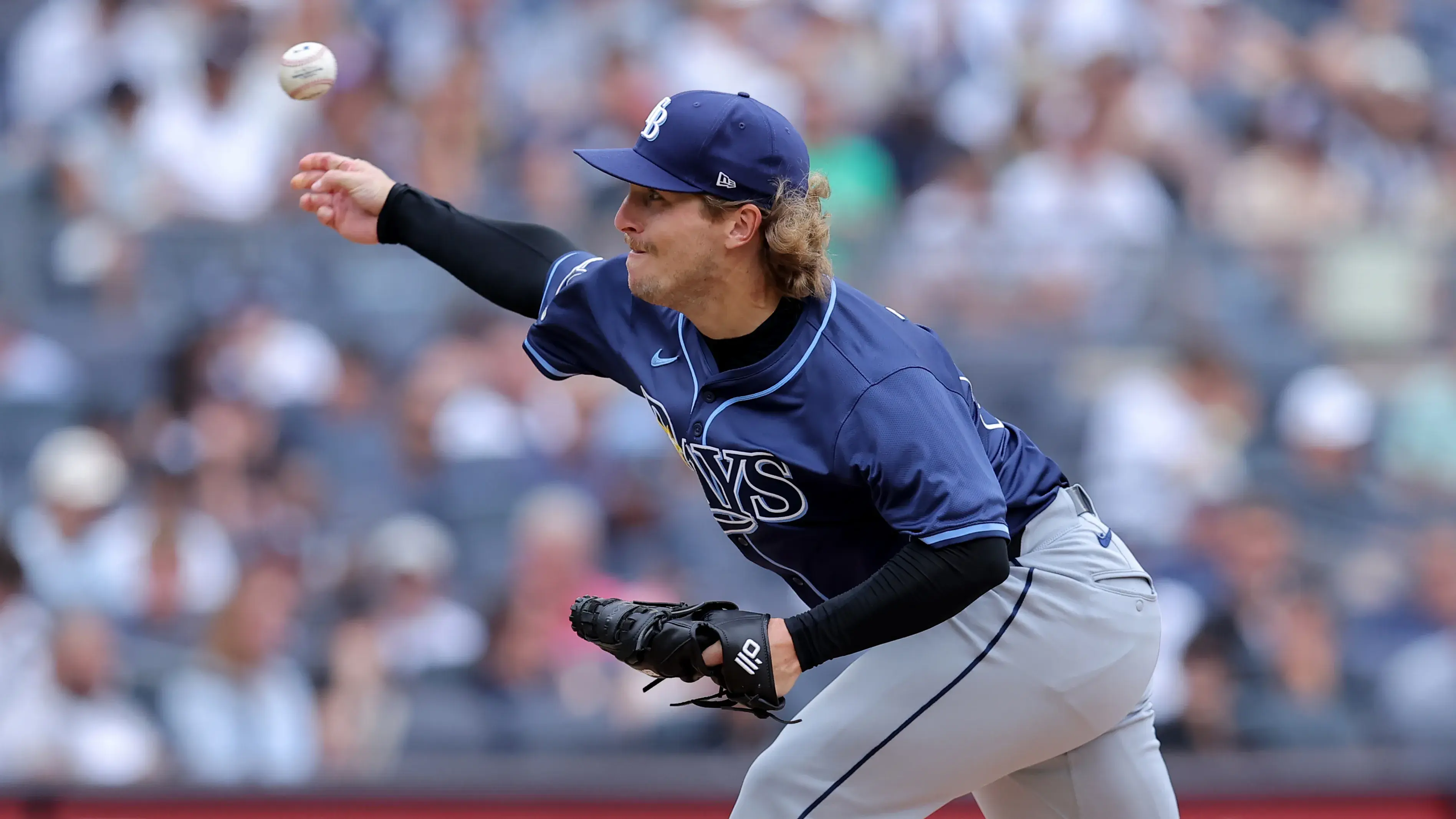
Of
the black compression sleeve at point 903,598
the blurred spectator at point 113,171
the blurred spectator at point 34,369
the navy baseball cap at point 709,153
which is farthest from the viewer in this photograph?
the blurred spectator at point 113,171

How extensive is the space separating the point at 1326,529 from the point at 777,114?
4503 mm

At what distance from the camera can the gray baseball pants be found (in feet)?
9.51

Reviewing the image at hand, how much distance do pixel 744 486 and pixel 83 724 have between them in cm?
402

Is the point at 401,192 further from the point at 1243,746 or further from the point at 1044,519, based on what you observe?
the point at 1243,746

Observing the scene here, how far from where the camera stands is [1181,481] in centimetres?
678

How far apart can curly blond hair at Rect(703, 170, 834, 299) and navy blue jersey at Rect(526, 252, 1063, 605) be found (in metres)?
0.05

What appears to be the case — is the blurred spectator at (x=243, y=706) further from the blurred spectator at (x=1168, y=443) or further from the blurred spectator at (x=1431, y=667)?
the blurred spectator at (x=1431, y=667)

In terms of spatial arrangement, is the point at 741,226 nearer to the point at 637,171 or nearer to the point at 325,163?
the point at 637,171

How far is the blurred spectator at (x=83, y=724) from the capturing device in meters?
5.99

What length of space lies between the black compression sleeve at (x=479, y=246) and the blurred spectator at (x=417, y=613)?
10.2 feet

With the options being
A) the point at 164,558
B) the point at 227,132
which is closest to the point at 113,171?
the point at 227,132

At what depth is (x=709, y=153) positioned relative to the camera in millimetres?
2861

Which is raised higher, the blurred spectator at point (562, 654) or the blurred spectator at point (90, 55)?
the blurred spectator at point (90, 55)

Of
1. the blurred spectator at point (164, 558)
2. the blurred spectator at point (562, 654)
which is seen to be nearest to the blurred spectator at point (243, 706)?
the blurred spectator at point (164, 558)
